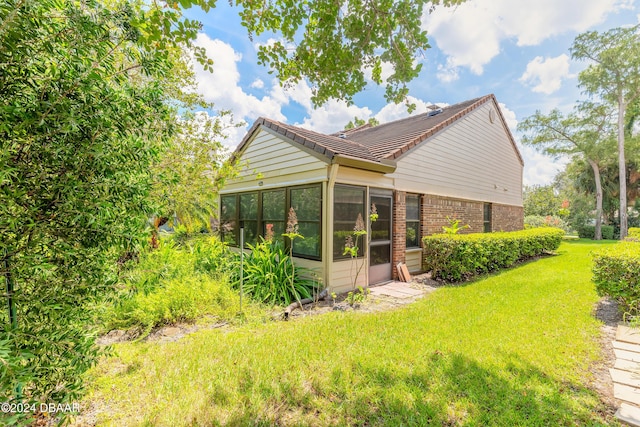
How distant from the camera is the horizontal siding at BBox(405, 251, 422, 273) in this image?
27.0ft

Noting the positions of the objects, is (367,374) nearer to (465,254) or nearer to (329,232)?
(329,232)

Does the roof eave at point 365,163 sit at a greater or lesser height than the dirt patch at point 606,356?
greater

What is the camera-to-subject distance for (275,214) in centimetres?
782

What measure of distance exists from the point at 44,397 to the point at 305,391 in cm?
196

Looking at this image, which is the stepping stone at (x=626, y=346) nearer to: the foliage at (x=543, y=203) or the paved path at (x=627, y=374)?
the paved path at (x=627, y=374)

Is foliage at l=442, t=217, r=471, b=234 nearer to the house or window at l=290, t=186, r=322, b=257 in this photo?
the house

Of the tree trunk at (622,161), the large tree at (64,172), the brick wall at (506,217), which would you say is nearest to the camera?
the large tree at (64,172)

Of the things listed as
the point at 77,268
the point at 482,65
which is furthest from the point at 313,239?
the point at 482,65

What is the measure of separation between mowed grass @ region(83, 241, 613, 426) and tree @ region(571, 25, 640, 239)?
2235cm

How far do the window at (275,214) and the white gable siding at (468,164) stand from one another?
8.21 ft

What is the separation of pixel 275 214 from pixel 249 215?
1.51 m

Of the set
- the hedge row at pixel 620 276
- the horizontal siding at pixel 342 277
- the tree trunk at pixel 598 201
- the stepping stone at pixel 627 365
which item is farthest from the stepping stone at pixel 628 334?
the tree trunk at pixel 598 201

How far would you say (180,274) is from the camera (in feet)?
19.3

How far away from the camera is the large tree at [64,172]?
1479 millimetres
